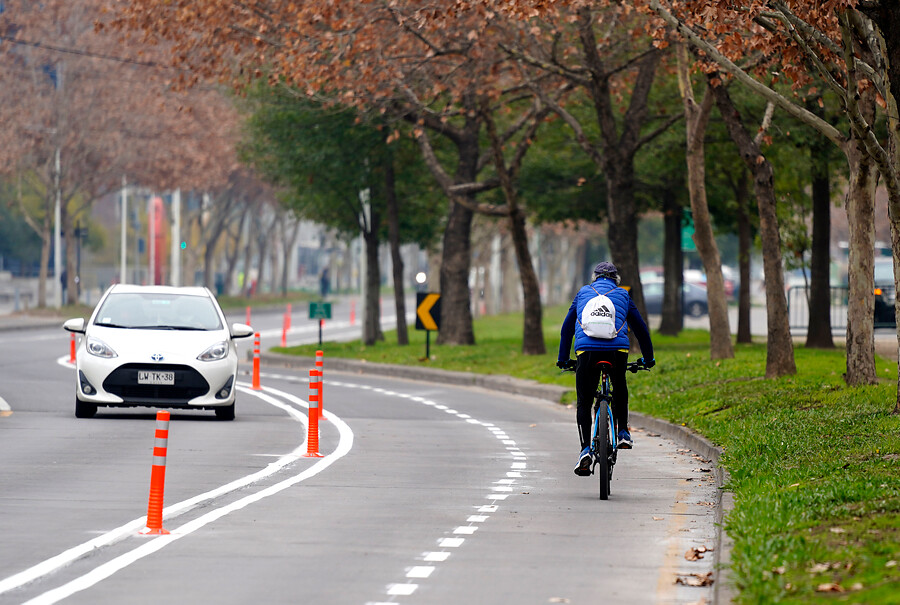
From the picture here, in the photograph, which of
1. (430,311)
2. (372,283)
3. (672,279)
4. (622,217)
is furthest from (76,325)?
(672,279)

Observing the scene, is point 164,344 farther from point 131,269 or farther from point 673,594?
point 131,269

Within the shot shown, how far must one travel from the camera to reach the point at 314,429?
15062 millimetres

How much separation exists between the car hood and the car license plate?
15 centimetres

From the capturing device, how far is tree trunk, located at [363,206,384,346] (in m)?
38.8

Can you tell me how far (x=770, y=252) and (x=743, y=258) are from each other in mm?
12992

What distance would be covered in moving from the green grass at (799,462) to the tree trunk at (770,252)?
40 centimetres

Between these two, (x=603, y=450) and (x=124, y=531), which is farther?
(x=603, y=450)

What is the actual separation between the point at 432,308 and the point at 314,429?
663 inches

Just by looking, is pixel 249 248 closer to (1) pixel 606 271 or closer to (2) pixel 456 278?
(2) pixel 456 278

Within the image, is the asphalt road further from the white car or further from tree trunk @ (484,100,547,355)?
tree trunk @ (484,100,547,355)

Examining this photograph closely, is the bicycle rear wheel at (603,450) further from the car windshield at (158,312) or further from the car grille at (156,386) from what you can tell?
the car windshield at (158,312)

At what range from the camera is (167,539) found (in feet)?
30.8

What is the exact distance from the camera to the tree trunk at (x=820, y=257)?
95.4ft

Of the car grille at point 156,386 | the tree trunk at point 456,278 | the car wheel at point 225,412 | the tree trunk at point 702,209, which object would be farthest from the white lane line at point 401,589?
the tree trunk at point 456,278
